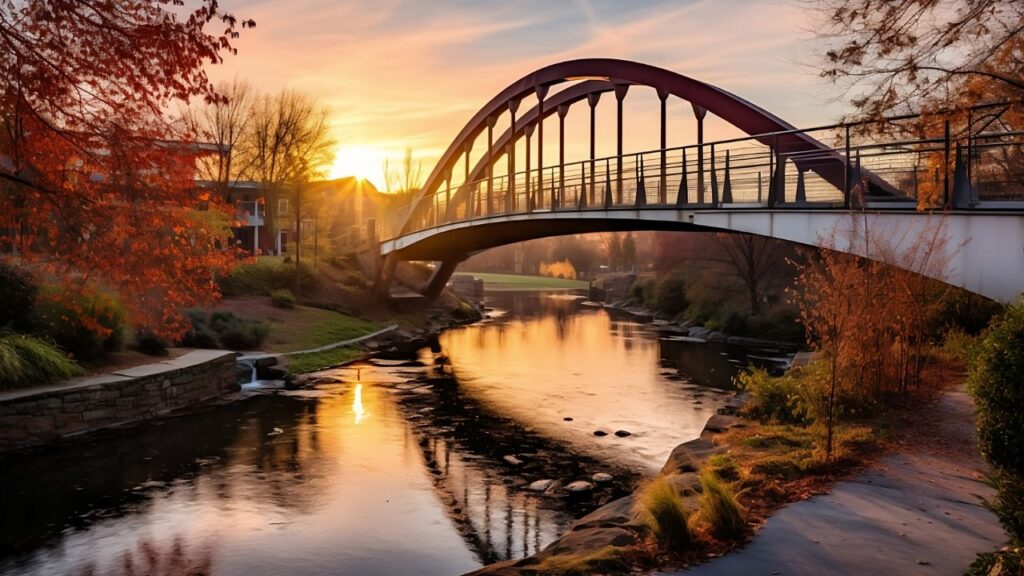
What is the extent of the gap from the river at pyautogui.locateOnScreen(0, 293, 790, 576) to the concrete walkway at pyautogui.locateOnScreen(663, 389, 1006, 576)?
3.61m

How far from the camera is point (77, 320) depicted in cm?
1681

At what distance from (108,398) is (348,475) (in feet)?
19.3

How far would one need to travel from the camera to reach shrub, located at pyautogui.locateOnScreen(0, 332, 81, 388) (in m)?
14.5

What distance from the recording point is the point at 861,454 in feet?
31.8

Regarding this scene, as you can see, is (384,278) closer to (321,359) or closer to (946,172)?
(321,359)

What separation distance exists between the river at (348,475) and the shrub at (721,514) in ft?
10.5

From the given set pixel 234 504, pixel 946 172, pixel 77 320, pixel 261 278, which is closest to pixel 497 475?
pixel 234 504

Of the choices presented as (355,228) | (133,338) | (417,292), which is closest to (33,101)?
(133,338)

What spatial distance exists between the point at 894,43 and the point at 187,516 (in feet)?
36.8

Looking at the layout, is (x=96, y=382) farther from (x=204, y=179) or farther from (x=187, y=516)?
(x=204, y=179)

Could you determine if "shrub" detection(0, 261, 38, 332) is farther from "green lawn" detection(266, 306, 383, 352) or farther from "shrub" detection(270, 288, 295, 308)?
"shrub" detection(270, 288, 295, 308)

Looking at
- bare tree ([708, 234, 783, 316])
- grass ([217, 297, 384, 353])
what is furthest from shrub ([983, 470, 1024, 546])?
bare tree ([708, 234, 783, 316])

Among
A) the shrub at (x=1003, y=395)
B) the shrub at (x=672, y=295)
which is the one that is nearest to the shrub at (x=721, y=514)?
the shrub at (x=1003, y=395)

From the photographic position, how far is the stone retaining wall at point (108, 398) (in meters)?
14.1
